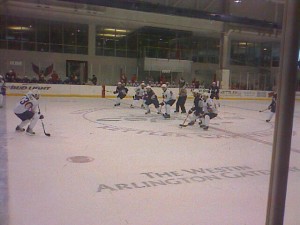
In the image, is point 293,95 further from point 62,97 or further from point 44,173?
point 62,97

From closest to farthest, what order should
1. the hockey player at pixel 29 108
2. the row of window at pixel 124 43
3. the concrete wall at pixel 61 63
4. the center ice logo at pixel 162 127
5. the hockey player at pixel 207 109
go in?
the hockey player at pixel 29 108 → the center ice logo at pixel 162 127 → the hockey player at pixel 207 109 → the concrete wall at pixel 61 63 → the row of window at pixel 124 43

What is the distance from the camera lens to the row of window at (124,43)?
21.5 meters

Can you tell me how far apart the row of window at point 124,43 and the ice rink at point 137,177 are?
15689 millimetres

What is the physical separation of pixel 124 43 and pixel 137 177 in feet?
71.3


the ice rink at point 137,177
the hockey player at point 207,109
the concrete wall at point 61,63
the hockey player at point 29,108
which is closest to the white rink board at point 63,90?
the concrete wall at point 61,63

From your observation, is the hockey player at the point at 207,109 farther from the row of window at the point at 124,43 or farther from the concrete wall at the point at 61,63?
the row of window at the point at 124,43

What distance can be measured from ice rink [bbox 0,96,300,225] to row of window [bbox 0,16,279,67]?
15689 mm

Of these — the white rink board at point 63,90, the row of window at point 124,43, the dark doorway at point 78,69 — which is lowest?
the white rink board at point 63,90

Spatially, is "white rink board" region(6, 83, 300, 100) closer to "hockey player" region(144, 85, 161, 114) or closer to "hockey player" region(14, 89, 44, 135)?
"hockey player" region(144, 85, 161, 114)

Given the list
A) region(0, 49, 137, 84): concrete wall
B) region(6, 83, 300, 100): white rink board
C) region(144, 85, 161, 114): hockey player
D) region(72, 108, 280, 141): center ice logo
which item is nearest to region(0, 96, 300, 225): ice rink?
region(72, 108, 280, 141): center ice logo

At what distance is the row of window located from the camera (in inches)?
848

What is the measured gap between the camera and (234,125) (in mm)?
9469

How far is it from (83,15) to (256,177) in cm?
1827

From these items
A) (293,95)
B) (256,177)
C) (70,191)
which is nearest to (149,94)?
(256,177)
